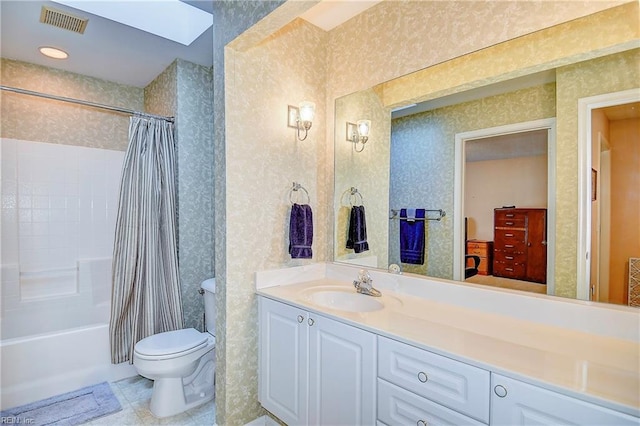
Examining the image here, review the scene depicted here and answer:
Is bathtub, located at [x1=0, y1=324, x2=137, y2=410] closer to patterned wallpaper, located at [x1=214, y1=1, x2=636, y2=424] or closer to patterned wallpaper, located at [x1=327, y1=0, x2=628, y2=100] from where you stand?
patterned wallpaper, located at [x1=214, y1=1, x2=636, y2=424]

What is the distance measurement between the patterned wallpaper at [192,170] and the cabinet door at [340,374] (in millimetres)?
1614

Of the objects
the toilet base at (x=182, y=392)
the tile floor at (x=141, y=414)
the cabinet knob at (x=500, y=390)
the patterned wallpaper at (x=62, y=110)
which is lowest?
the tile floor at (x=141, y=414)

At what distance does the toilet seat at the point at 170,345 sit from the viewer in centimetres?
195

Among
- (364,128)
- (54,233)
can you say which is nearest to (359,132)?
(364,128)

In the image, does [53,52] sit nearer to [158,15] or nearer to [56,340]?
[158,15]

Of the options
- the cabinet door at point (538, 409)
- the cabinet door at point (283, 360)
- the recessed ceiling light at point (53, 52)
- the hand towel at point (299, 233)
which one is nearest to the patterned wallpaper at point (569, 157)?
the cabinet door at point (538, 409)

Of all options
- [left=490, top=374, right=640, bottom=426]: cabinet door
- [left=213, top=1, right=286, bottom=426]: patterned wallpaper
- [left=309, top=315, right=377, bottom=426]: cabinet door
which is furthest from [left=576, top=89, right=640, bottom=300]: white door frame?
[left=213, top=1, right=286, bottom=426]: patterned wallpaper

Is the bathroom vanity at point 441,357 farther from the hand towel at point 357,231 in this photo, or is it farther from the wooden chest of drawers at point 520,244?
the hand towel at point 357,231

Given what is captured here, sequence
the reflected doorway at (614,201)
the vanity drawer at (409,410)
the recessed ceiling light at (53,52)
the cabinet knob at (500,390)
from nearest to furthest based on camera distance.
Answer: the cabinet knob at (500,390) < the vanity drawer at (409,410) < the reflected doorway at (614,201) < the recessed ceiling light at (53,52)

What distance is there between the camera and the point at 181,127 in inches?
104

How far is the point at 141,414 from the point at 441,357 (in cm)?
199

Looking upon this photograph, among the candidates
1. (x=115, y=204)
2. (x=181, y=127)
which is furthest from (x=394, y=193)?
(x=115, y=204)

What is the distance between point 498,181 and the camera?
4.90ft

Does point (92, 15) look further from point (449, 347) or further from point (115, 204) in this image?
point (449, 347)
